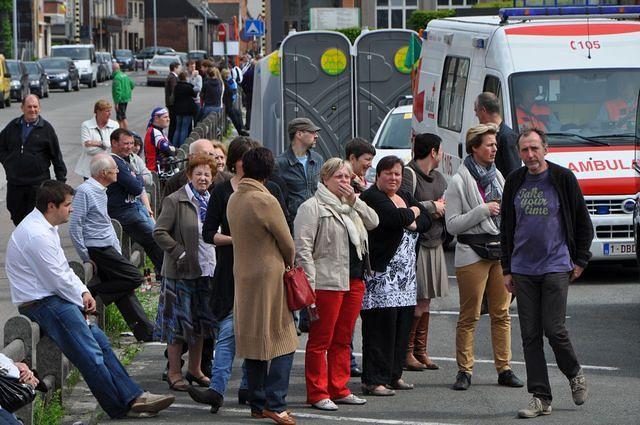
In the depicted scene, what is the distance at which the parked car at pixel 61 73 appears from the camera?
2562 inches

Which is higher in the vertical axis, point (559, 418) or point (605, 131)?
point (605, 131)

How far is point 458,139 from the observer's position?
15.8 m

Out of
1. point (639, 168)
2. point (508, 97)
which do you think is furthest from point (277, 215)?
point (508, 97)

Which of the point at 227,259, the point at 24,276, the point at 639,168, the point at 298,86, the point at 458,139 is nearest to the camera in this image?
the point at 24,276

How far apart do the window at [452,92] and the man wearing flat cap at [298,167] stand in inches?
216

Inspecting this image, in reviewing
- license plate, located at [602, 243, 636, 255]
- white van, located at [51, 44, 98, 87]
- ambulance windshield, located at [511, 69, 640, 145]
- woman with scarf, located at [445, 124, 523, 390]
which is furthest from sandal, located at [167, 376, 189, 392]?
white van, located at [51, 44, 98, 87]

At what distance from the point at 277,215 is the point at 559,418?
226 cm

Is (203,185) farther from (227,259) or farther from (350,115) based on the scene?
(350,115)

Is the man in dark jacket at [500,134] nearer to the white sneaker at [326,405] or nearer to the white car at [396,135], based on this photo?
the white sneaker at [326,405]

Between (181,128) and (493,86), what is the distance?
12895 mm

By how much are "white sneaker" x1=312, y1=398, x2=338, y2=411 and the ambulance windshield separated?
19.7ft

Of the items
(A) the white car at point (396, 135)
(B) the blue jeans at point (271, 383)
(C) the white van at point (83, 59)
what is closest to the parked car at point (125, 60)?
(C) the white van at point (83, 59)

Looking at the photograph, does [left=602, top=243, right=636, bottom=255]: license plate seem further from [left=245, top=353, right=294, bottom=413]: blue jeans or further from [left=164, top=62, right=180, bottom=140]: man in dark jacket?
[left=164, top=62, right=180, bottom=140]: man in dark jacket

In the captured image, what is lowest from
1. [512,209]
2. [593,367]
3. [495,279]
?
[593,367]
